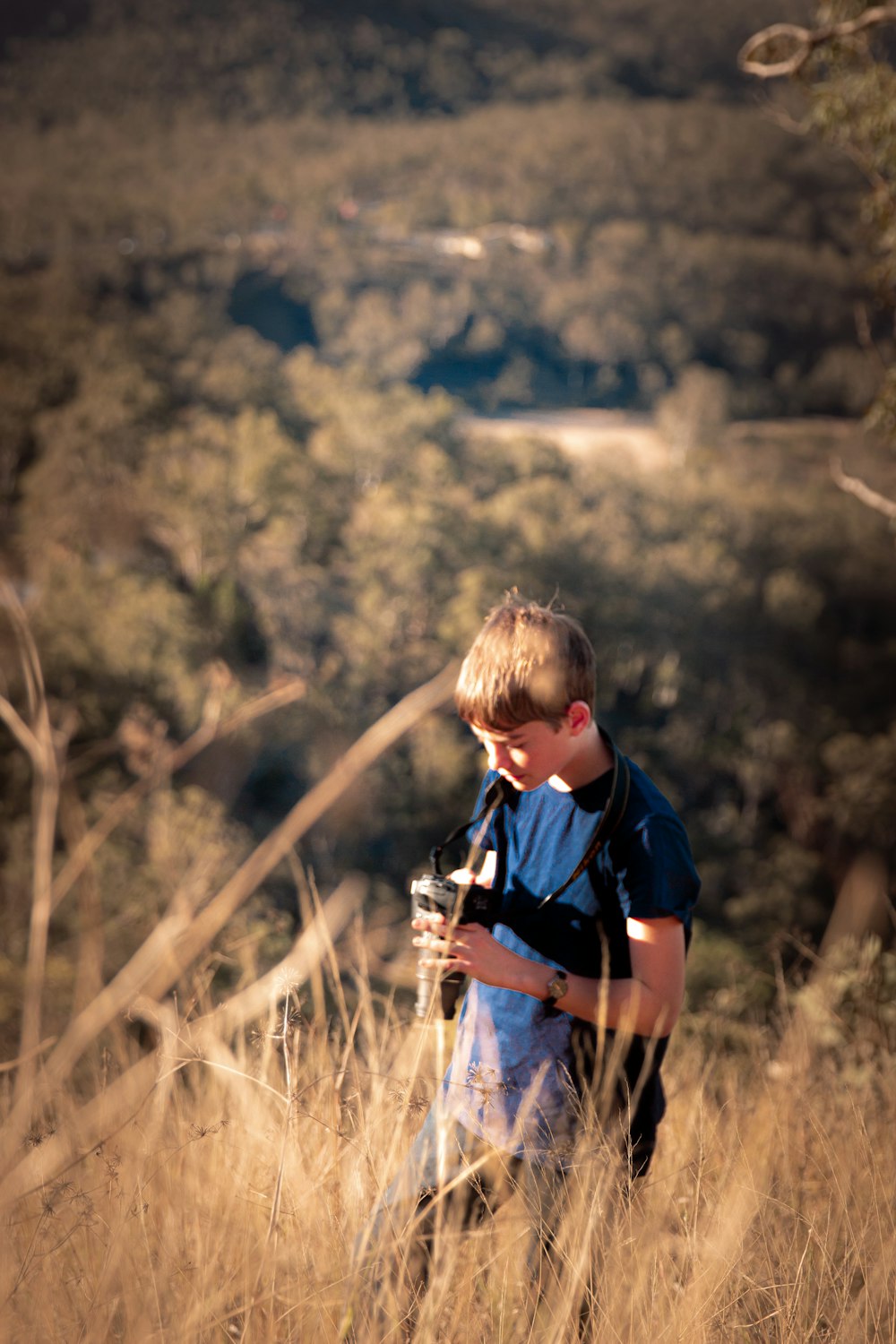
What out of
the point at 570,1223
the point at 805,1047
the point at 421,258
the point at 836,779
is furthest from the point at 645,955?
the point at 421,258

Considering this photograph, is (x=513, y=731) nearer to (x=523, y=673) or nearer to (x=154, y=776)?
(x=523, y=673)

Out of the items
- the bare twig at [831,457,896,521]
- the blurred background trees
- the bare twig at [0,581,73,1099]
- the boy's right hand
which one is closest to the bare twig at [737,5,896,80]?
the blurred background trees

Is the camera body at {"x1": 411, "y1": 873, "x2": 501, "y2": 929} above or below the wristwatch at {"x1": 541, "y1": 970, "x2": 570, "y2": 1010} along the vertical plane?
above

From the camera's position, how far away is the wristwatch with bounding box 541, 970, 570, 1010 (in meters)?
1.15

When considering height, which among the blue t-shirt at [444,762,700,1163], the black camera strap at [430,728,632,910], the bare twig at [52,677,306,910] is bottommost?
the blue t-shirt at [444,762,700,1163]

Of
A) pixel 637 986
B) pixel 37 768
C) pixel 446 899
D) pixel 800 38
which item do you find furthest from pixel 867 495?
pixel 37 768

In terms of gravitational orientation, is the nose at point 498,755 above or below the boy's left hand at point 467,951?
above

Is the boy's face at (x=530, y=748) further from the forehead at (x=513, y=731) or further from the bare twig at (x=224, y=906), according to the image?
the bare twig at (x=224, y=906)

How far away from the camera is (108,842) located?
1639 centimetres

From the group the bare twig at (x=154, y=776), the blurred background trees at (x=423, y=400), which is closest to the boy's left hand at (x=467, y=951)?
the bare twig at (x=154, y=776)

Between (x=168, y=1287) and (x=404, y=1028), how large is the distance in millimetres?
740

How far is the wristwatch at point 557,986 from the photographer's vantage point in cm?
115

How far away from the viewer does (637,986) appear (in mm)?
1170

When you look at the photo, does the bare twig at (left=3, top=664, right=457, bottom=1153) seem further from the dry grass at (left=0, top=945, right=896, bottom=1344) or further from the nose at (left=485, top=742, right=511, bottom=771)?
the nose at (left=485, top=742, right=511, bottom=771)
